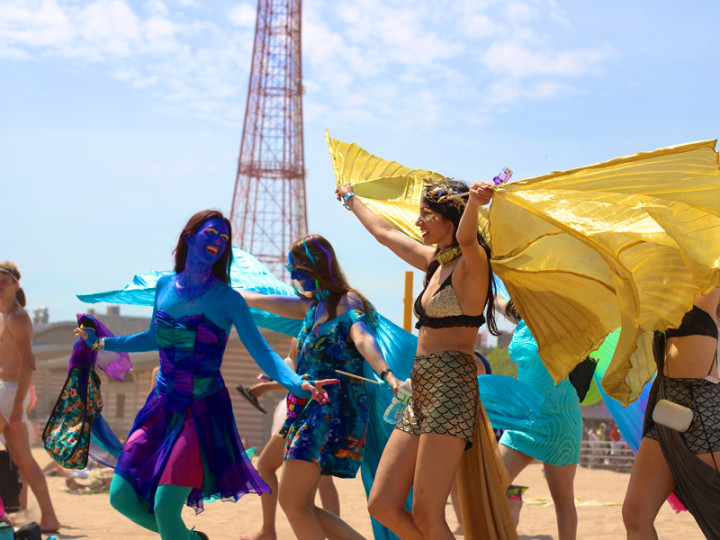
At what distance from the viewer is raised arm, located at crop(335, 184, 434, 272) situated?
4668 mm

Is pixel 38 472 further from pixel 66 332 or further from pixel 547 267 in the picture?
pixel 66 332

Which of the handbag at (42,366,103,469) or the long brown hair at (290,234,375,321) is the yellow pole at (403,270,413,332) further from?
the handbag at (42,366,103,469)

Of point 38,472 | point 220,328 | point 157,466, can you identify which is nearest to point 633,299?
point 220,328

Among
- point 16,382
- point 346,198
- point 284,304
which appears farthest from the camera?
point 16,382

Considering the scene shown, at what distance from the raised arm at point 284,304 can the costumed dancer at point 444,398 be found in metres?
1.31

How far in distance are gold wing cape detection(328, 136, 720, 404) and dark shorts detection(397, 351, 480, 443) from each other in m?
0.43

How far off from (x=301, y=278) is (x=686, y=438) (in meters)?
2.32

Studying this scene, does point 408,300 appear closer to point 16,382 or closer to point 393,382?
point 16,382

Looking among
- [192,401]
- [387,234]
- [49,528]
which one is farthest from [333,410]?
[49,528]

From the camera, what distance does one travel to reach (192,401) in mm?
4531

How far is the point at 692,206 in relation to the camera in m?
3.84

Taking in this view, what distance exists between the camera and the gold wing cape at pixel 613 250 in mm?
3797

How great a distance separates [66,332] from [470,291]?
37809mm

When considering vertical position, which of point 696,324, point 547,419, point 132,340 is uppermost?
point 696,324
